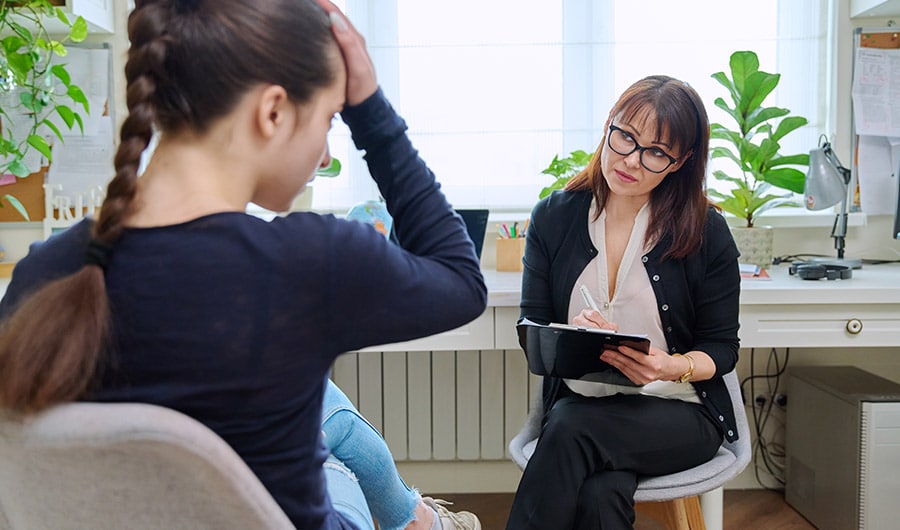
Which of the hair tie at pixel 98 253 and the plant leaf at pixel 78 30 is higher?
the plant leaf at pixel 78 30

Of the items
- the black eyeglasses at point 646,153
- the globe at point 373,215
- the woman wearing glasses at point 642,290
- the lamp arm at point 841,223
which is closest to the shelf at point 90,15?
the globe at point 373,215

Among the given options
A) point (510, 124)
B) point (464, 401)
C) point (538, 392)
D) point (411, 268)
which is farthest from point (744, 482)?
point (411, 268)

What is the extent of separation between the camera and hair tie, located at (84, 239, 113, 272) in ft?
2.08

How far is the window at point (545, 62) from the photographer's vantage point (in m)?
2.38

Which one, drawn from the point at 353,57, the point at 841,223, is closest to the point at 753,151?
the point at 841,223

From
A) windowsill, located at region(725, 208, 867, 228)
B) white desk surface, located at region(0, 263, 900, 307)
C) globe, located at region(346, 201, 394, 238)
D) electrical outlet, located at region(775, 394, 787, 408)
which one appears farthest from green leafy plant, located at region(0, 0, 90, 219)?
electrical outlet, located at region(775, 394, 787, 408)

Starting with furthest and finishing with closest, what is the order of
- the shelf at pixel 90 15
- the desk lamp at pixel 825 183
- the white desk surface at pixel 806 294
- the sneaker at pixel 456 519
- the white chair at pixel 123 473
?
1. the desk lamp at pixel 825 183
2. the shelf at pixel 90 15
3. the white desk surface at pixel 806 294
4. the sneaker at pixel 456 519
5. the white chair at pixel 123 473

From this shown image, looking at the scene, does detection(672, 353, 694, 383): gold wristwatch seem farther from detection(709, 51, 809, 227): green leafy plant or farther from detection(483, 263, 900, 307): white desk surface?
detection(709, 51, 809, 227): green leafy plant

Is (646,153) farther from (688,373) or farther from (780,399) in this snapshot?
(780,399)

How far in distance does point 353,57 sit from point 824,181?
68.2 inches

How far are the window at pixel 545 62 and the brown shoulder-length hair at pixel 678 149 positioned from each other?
77 centimetres

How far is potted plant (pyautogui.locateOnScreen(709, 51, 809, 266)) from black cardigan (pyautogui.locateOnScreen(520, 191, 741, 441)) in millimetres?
569

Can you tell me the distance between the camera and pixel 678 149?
62.8 inches

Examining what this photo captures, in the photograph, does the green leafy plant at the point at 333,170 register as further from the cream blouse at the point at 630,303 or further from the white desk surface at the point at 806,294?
the cream blouse at the point at 630,303
